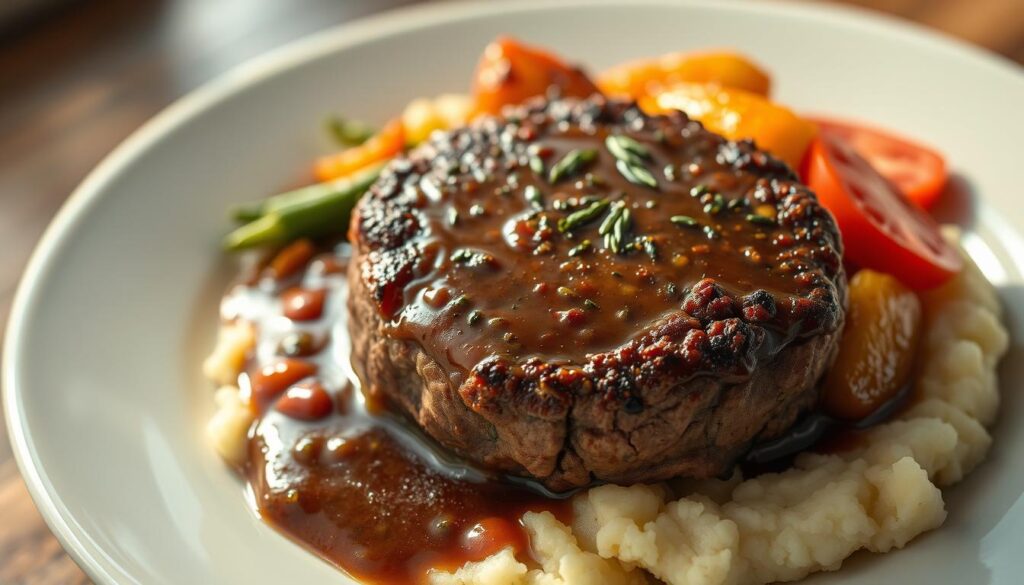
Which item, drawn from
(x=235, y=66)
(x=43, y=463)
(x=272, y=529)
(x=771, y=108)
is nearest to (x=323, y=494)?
(x=272, y=529)

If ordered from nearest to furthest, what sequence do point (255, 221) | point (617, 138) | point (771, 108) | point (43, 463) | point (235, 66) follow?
point (43, 463) < point (617, 138) < point (771, 108) < point (255, 221) < point (235, 66)

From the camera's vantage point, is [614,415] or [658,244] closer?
[614,415]

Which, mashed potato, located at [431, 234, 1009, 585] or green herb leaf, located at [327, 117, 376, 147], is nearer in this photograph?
mashed potato, located at [431, 234, 1009, 585]

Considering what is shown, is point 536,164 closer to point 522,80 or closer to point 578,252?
point 578,252

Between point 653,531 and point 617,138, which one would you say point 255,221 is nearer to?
point 617,138

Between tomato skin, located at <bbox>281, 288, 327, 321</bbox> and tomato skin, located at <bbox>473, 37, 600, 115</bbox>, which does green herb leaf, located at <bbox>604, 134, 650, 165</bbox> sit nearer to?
tomato skin, located at <bbox>473, 37, 600, 115</bbox>

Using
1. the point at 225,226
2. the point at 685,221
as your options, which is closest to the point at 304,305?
the point at 225,226

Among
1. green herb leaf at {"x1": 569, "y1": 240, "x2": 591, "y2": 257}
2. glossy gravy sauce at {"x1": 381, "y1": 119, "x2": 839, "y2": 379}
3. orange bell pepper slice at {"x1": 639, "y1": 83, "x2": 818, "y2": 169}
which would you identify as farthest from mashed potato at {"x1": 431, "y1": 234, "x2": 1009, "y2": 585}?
orange bell pepper slice at {"x1": 639, "y1": 83, "x2": 818, "y2": 169}
